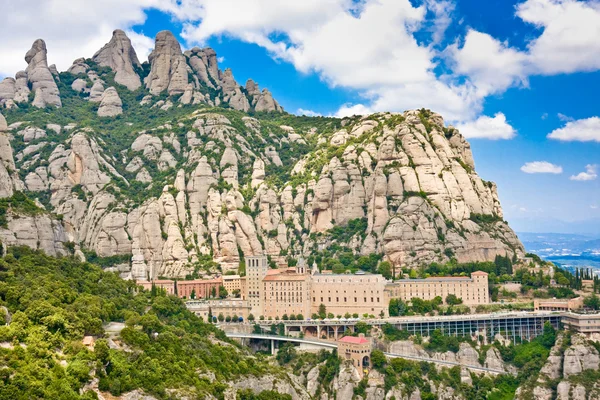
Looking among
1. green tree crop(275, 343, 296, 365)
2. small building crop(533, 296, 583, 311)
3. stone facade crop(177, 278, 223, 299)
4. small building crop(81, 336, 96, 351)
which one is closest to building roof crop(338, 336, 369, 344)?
green tree crop(275, 343, 296, 365)

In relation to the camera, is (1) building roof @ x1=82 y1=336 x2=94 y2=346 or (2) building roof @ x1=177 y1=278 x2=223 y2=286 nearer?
(1) building roof @ x1=82 y1=336 x2=94 y2=346

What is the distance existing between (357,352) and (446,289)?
89.6 feet

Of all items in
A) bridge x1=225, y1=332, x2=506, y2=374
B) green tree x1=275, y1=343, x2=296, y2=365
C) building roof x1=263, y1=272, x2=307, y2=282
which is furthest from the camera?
building roof x1=263, y1=272, x2=307, y2=282

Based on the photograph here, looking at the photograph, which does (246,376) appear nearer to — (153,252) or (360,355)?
(360,355)

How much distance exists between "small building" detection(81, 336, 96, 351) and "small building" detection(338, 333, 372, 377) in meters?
49.5

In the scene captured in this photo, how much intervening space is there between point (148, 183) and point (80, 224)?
1881cm

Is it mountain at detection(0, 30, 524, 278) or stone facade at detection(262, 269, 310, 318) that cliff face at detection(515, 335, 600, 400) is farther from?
stone facade at detection(262, 269, 310, 318)

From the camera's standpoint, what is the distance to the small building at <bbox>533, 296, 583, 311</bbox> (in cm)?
13462

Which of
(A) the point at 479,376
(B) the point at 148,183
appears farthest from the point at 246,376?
(B) the point at 148,183

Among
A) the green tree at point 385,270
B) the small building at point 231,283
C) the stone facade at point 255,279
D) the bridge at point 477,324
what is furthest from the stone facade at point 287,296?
the green tree at point 385,270

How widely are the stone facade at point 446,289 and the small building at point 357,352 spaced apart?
20074 millimetres

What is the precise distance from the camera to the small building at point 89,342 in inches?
3115

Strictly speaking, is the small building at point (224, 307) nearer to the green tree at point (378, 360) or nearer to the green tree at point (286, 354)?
the green tree at point (286, 354)

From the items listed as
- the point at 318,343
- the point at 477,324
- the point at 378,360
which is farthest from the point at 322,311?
the point at 477,324
